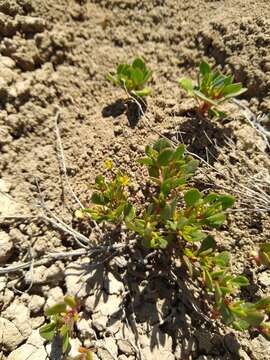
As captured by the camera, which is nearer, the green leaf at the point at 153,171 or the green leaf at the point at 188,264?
→ the green leaf at the point at 188,264

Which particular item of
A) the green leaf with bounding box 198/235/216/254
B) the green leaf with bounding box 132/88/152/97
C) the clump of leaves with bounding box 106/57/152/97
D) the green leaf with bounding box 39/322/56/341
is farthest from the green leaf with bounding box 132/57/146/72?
the green leaf with bounding box 39/322/56/341

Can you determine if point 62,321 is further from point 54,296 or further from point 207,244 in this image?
point 207,244

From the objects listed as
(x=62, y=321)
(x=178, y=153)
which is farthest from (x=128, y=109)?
(x=62, y=321)

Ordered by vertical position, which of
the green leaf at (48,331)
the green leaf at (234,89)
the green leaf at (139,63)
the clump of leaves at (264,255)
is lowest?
the green leaf at (48,331)

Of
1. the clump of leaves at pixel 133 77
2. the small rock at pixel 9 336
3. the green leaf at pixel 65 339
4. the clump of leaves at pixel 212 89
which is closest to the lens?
the green leaf at pixel 65 339

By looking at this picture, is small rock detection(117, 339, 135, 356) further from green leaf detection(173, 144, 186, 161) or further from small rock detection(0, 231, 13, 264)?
green leaf detection(173, 144, 186, 161)

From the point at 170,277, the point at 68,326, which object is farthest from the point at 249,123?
the point at 68,326

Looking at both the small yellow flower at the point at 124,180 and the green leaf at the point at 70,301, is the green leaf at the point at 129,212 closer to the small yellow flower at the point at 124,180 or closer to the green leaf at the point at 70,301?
the small yellow flower at the point at 124,180

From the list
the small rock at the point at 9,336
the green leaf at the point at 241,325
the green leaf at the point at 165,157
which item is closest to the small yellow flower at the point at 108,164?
the green leaf at the point at 165,157
